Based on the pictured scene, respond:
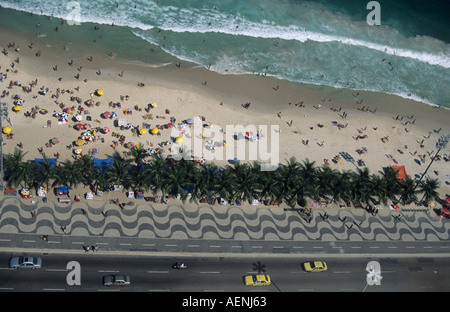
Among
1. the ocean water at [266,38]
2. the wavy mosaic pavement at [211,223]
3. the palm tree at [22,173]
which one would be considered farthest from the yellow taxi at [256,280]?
the ocean water at [266,38]

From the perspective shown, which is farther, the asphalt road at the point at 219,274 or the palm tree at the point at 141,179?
the palm tree at the point at 141,179

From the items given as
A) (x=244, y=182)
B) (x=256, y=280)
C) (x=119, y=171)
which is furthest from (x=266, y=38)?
(x=256, y=280)

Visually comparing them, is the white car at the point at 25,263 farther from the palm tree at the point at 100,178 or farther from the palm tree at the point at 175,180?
the palm tree at the point at 175,180

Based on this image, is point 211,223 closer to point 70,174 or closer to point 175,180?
point 175,180

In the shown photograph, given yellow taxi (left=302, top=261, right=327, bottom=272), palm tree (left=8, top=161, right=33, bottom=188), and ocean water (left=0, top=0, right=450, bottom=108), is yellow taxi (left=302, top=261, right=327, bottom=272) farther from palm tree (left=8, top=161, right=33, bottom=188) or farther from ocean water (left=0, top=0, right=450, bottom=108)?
ocean water (left=0, top=0, right=450, bottom=108)

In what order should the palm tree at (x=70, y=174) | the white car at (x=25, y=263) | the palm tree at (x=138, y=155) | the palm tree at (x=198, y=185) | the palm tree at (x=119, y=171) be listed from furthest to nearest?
the palm tree at (x=138, y=155)
the palm tree at (x=198, y=185)
the palm tree at (x=119, y=171)
the palm tree at (x=70, y=174)
the white car at (x=25, y=263)

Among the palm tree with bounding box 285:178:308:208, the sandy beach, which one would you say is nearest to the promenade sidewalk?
the palm tree with bounding box 285:178:308:208
